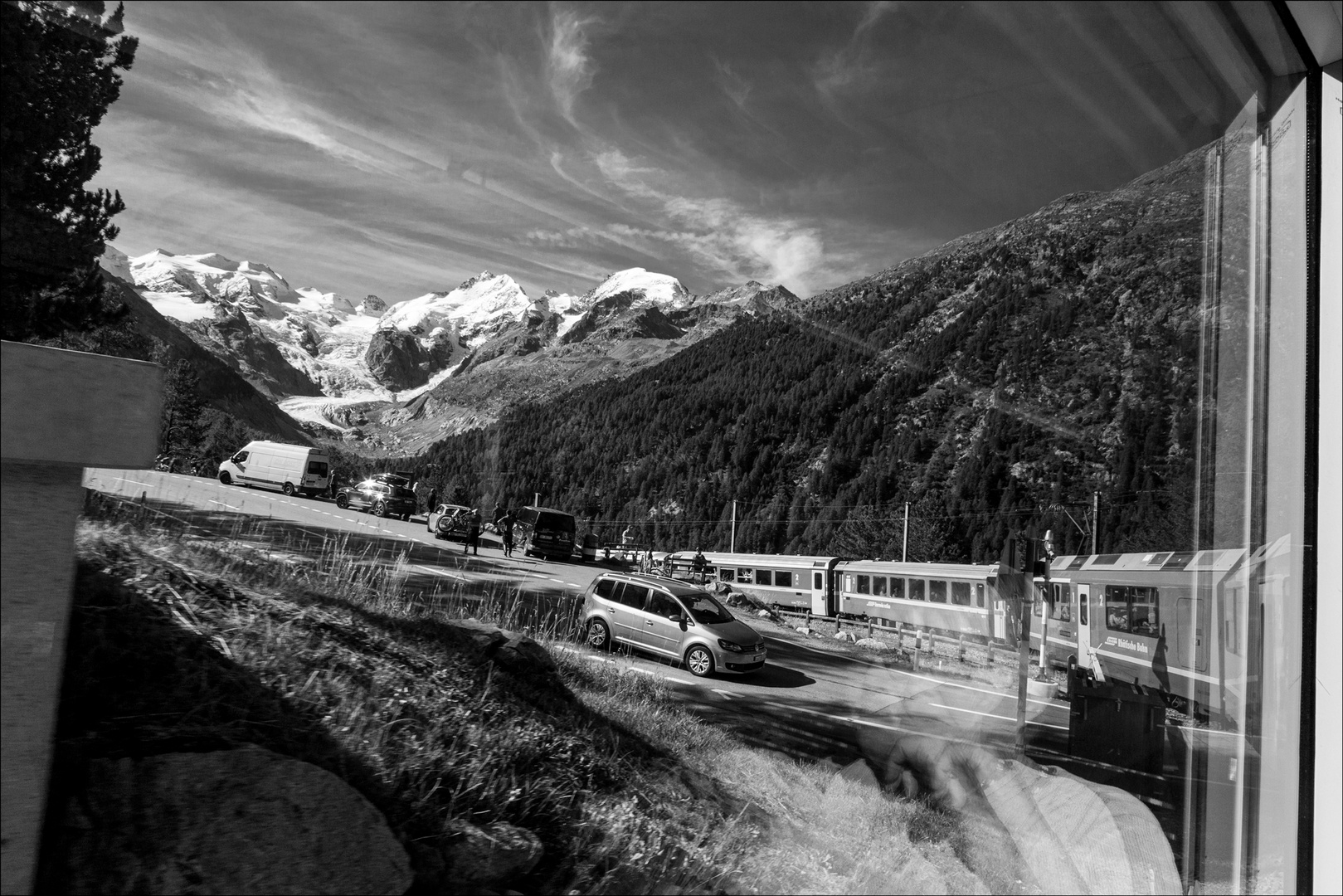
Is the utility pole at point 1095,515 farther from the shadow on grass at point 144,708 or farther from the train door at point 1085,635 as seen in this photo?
the shadow on grass at point 144,708

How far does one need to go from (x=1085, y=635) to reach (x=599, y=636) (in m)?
2.55

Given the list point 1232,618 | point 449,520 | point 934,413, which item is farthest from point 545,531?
point 1232,618

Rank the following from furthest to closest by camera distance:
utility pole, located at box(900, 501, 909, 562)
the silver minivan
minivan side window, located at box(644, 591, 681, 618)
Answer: minivan side window, located at box(644, 591, 681, 618) < the silver minivan < utility pole, located at box(900, 501, 909, 562)

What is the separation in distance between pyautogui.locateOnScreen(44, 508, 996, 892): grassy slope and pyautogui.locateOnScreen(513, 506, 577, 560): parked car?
1.78 feet

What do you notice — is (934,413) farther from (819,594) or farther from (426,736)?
(819,594)

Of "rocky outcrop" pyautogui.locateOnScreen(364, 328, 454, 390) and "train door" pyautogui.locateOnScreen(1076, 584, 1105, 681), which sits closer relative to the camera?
"rocky outcrop" pyautogui.locateOnScreen(364, 328, 454, 390)

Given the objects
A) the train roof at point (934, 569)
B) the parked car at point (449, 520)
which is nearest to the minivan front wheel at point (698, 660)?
the train roof at point (934, 569)

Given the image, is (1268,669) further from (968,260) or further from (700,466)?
(700,466)

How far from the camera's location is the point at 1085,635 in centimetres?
366

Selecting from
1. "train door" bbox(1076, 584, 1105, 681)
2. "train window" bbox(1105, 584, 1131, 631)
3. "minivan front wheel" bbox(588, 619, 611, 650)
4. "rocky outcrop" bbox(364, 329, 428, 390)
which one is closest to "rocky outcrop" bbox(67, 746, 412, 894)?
"rocky outcrop" bbox(364, 329, 428, 390)

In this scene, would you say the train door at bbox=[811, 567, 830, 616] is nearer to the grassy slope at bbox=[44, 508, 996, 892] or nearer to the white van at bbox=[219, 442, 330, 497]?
the grassy slope at bbox=[44, 508, 996, 892]

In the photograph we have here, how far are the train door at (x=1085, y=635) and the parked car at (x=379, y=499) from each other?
289 cm

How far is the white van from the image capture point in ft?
7.64

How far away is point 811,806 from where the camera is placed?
3.00m
